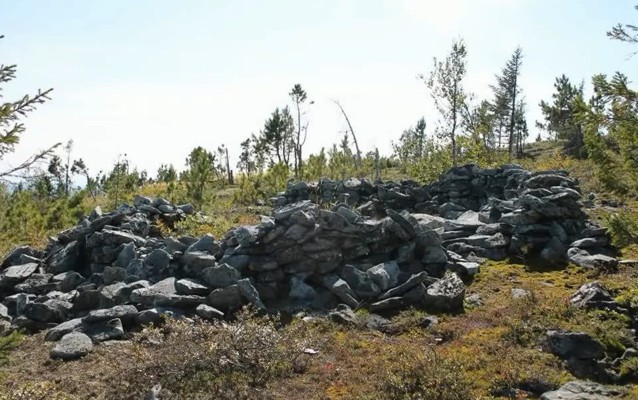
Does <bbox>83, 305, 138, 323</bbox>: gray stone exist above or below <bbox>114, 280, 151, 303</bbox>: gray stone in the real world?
below

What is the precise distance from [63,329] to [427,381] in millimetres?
6672

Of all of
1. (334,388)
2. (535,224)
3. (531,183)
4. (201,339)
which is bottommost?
(334,388)

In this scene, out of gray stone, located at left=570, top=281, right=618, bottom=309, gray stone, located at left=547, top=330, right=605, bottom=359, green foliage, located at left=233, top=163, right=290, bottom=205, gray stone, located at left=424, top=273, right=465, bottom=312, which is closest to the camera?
gray stone, located at left=547, top=330, right=605, bottom=359

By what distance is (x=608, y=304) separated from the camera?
28.7ft

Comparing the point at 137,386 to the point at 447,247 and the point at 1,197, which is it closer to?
the point at 447,247

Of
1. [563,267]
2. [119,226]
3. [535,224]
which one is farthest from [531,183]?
[119,226]

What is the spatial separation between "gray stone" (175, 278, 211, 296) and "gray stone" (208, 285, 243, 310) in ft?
0.93

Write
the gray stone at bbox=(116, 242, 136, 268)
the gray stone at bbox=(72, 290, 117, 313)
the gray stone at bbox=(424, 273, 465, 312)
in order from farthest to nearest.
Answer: the gray stone at bbox=(116, 242, 136, 268) → the gray stone at bbox=(72, 290, 117, 313) → the gray stone at bbox=(424, 273, 465, 312)

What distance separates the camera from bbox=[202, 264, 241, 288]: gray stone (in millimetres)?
10250

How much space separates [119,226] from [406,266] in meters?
7.73

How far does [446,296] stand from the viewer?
9.62 meters

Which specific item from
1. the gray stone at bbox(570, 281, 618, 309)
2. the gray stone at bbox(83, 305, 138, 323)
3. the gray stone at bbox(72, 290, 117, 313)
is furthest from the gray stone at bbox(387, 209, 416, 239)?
the gray stone at bbox(72, 290, 117, 313)

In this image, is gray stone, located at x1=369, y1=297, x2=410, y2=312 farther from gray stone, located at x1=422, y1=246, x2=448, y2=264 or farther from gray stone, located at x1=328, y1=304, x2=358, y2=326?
gray stone, located at x1=422, y1=246, x2=448, y2=264

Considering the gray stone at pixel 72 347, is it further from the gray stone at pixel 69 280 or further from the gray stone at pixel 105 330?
the gray stone at pixel 69 280
